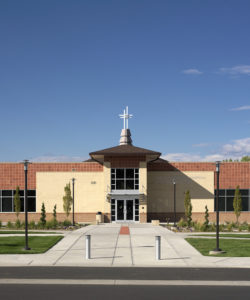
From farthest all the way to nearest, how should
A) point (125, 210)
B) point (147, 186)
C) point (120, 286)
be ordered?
point (147, 186) → point (125, 210) → point (120, 286)

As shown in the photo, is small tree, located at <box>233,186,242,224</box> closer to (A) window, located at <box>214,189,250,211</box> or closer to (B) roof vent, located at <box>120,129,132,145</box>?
(A) window, located at <box>214,189,250,211</box>

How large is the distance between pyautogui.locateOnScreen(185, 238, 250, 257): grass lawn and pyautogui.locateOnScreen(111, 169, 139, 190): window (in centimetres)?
1726

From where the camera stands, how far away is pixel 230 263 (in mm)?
18406

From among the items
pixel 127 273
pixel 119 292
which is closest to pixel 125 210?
pixel 127 273

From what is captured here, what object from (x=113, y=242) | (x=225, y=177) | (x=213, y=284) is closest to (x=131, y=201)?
(x=225, y=177)

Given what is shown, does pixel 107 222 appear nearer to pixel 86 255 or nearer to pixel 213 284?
pixel 86 255

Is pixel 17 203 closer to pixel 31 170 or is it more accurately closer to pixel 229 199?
pixel 31 170

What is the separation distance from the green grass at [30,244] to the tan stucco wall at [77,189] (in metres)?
17.6

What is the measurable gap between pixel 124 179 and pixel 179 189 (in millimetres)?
6345

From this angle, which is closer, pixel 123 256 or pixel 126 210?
pixel 123 256

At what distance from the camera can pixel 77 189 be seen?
45.6 m

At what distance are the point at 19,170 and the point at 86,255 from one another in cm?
2871

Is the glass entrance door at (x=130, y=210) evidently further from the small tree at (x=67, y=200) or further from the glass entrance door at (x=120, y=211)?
the small tree at (x=67, y=200)

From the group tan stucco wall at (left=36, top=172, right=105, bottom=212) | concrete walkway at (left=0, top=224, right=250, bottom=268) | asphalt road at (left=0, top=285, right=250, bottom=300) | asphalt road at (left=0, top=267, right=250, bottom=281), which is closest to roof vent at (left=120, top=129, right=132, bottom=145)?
tan stucco wall at (left=36, top=172, right=105, bottom=212)
